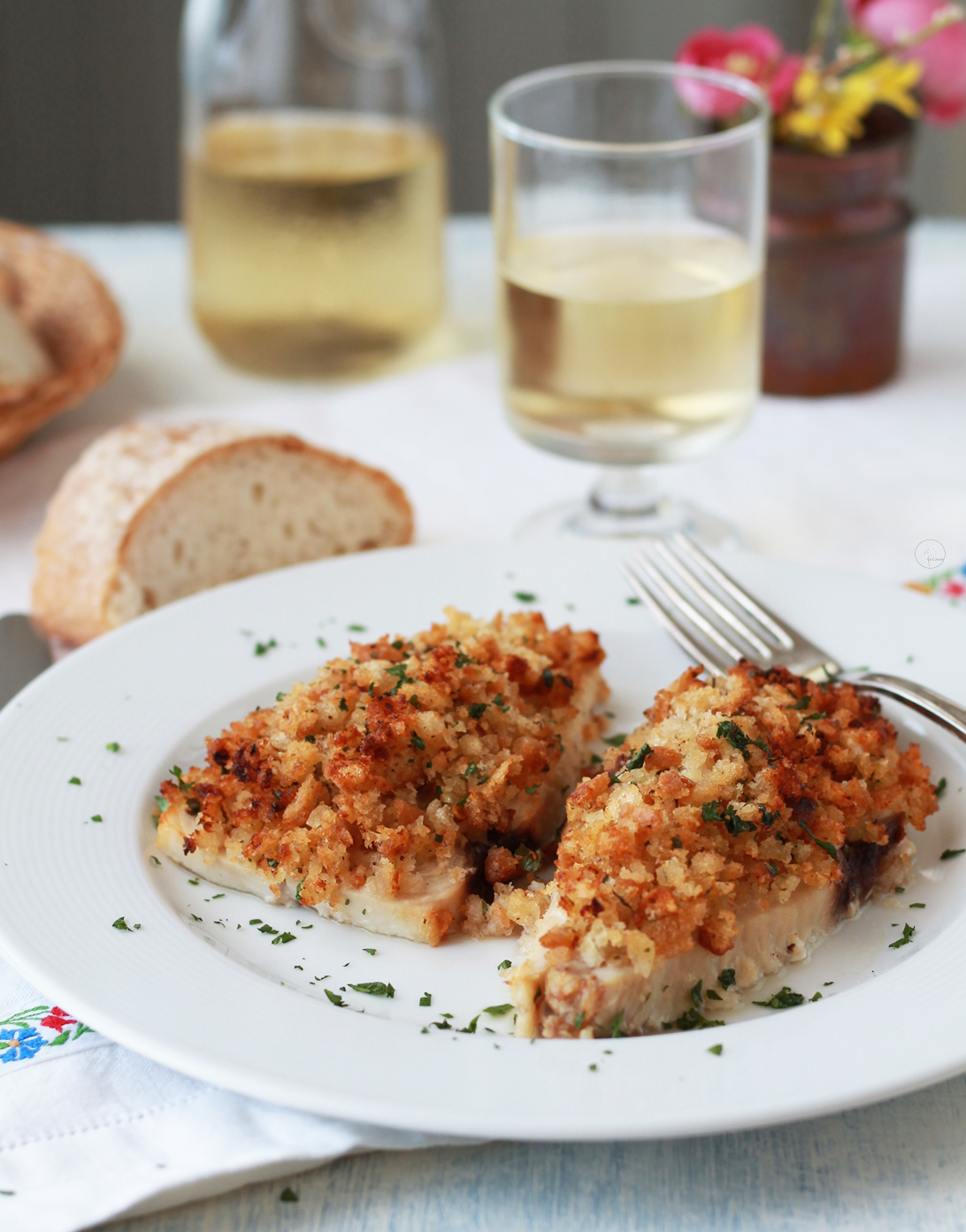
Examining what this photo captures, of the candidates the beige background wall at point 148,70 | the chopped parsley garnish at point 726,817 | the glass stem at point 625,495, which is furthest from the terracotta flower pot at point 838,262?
the beige background wall at point 148,70

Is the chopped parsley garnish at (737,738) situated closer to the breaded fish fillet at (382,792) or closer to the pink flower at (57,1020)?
the breaded fish fillet at (382,792)

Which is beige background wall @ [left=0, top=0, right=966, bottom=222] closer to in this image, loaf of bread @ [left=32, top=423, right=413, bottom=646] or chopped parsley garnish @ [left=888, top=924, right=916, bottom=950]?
loaf of bread @ [left=32, top=423, right=413, bottom=646]

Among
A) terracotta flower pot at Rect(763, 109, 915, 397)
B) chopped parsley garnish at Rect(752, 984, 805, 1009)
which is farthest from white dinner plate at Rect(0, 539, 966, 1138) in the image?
terracotta flower pot at Rect(763, 109, 915, 397)

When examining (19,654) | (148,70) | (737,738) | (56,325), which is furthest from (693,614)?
(148,70)

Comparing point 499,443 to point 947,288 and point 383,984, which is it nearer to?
point 947,288

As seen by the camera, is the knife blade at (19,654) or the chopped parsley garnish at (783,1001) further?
the knife blade at (19,654)
